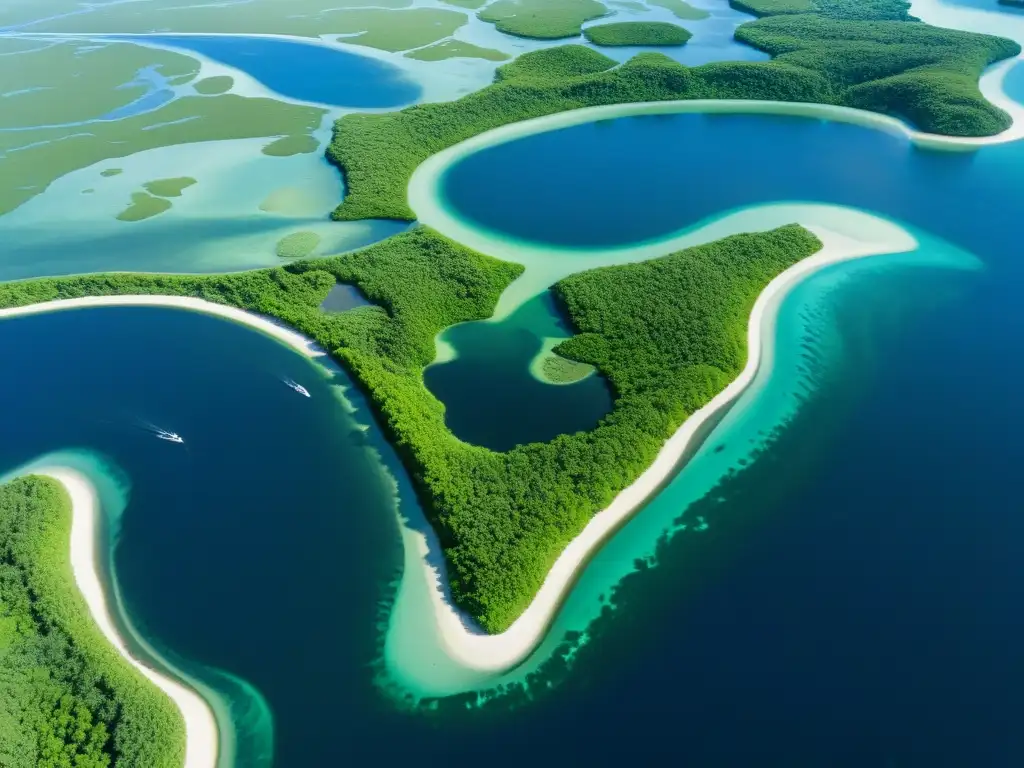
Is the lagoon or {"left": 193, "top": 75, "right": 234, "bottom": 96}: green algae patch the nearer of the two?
the lagoon

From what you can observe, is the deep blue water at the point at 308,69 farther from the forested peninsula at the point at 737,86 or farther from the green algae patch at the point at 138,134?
the forested peninsula at the point at 737,86

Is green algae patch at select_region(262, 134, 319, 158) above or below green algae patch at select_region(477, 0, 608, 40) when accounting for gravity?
below

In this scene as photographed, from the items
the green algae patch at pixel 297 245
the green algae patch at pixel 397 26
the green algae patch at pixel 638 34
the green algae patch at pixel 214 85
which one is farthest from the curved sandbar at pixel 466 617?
the green algae patch at pixel 397 26

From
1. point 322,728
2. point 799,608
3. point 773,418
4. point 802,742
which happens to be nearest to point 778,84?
point 773,418

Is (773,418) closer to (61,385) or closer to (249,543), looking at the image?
(249,543)

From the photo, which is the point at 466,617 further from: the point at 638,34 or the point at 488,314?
the point at 638,34

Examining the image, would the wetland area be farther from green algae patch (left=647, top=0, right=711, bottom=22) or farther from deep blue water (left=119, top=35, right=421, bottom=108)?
green algae patch (left=647, top=0, right=711, bottom=22)

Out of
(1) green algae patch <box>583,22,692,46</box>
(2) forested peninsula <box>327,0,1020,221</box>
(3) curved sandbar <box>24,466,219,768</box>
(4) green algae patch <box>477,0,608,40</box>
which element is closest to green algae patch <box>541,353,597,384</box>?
(2) forested peninsula <box>327,0,1020,221</box>
